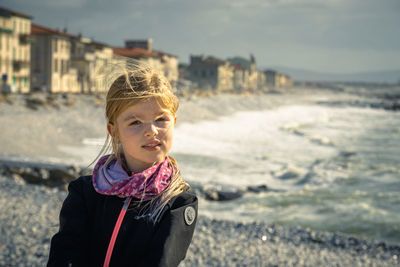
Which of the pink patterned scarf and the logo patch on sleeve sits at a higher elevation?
the pink patterned scarf

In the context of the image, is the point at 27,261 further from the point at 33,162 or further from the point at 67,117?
the point at 67,117

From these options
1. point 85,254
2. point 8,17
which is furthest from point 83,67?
point 85,254

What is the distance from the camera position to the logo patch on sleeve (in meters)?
1.80

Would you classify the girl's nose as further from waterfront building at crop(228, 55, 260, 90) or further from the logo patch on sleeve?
waterfront building at crop(228, 55, 260, 90)

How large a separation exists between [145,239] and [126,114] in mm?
553

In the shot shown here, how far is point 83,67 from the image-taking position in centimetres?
5203

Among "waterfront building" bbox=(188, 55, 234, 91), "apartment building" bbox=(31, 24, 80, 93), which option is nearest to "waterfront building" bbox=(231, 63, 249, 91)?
"waterfront building" bbox=(188, 55, 234, 91)

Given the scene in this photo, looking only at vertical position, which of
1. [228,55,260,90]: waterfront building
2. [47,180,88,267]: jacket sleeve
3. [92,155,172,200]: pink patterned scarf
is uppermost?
[228,55,260,90]: waterfront building

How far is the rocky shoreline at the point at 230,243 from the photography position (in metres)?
6.64

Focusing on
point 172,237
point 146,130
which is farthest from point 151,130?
point 172,237

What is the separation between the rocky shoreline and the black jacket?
458cm

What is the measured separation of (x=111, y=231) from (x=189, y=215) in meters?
0.35

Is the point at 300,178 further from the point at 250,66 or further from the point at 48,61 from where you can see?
the point at 250,66

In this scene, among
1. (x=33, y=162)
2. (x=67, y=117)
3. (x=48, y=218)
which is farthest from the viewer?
(x=67, y=117)
